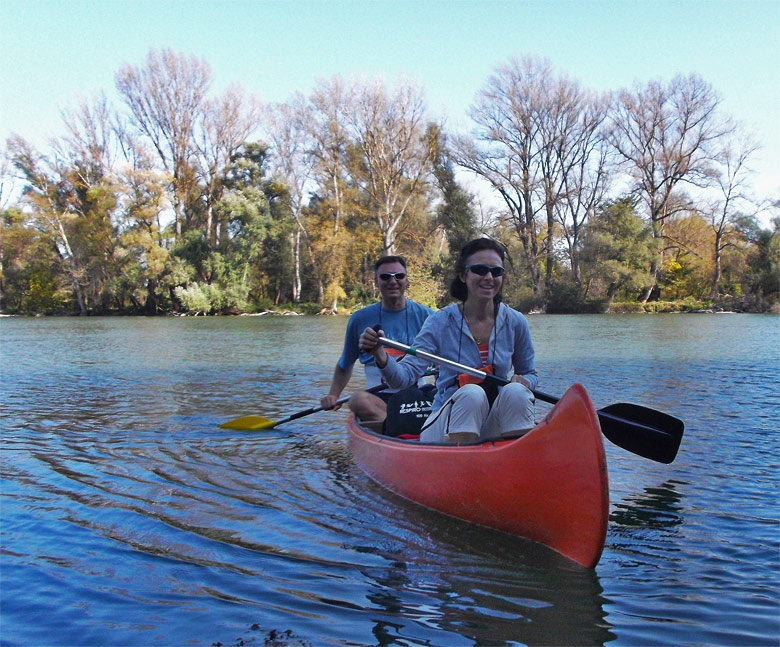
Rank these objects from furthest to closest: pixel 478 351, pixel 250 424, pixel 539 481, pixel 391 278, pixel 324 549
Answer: pixel 250 424 → pixel 391 278 → pixel 478 351 → pixel 324 549 → pixel 539 481

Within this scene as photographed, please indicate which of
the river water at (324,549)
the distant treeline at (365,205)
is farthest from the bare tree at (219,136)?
the river water at (324,549)

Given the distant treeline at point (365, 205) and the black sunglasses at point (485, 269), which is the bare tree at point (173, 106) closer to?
the distant treeline at point (365, 205)

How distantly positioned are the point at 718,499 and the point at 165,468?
12.4ft

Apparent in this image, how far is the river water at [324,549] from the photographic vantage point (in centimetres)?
280

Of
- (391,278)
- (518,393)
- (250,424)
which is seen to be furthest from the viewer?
(250,424)

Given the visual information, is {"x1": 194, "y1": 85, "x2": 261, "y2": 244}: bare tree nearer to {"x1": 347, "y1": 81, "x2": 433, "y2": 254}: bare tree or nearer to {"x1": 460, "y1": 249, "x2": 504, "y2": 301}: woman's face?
{"x1": 347, "y1": 81, "x2": 433, "y2": 254}: bare tree

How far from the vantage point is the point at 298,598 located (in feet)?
9.96

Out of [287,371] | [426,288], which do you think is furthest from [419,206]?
[287,371]

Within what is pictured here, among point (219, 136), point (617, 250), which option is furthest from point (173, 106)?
point (617, 250)

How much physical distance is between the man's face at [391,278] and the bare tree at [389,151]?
29236mm

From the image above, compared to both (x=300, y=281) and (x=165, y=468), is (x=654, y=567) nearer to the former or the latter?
(x=165, y=468)

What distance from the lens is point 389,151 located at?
114ft

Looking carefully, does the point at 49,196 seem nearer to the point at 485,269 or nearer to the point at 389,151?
the point at 389,151

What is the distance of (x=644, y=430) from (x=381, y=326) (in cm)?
214
